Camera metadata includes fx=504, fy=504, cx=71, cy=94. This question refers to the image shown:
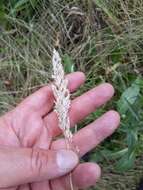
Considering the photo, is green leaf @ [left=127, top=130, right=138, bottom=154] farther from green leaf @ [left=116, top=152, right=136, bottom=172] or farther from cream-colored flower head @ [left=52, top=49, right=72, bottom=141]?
cream-colored flower head @ [left=52, top=49, right=72, bottom=141]

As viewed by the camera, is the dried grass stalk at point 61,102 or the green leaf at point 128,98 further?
the green leaf at point 128,98

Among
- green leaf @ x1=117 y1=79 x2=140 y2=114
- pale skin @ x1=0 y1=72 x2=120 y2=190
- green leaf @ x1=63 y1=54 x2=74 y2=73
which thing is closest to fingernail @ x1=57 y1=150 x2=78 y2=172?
pale skin @ x1=0 y1=72 x2=120 y2=190

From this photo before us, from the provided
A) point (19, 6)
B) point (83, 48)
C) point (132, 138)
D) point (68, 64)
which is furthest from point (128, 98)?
point (19, 6)

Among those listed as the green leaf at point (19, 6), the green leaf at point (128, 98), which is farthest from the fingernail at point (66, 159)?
the green leaf at point (19, 6)

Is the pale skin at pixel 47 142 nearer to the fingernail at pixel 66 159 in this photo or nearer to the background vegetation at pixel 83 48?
the fingernail at pixel 66 159

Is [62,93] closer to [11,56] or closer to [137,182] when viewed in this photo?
[137,182]

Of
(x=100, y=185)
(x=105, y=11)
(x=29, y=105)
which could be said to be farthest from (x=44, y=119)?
(x=105, y=11)
